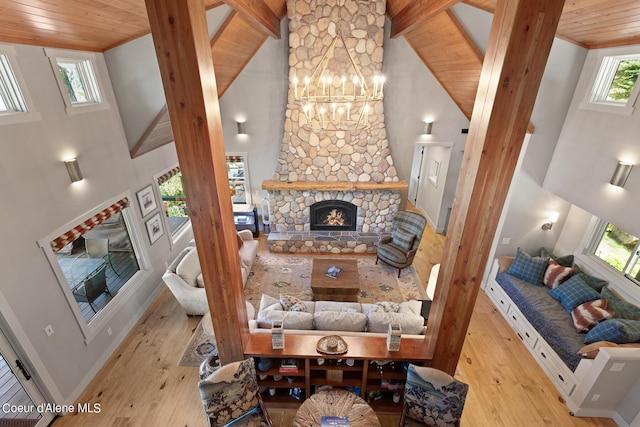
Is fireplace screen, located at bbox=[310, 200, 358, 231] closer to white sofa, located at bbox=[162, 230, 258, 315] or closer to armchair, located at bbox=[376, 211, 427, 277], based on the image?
armchair, located at bbox=[376, 211, 427, 277]

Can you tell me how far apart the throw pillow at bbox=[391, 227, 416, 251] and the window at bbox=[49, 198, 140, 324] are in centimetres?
493

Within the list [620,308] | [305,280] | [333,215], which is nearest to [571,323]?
[620,308]

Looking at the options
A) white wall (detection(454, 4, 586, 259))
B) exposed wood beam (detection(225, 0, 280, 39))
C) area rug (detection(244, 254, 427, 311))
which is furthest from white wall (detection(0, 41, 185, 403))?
white wall (detection(454, 4, 586, 259))

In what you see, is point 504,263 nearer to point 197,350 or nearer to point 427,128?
point 427,128

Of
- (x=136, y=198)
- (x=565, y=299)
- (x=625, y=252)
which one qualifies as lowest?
(x=565, y=299)

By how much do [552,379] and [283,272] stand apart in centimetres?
451

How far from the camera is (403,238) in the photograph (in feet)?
19.8

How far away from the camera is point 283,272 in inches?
240

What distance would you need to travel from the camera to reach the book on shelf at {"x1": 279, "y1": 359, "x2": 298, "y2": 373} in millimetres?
3096

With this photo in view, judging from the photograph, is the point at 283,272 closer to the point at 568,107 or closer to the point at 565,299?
the point at 565,299

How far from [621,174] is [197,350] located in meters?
5.91

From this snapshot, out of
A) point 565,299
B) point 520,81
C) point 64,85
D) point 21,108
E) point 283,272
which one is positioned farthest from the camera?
point 283,272

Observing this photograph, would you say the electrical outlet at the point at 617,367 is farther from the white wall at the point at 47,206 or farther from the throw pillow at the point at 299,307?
the white wall at the point at 47,206

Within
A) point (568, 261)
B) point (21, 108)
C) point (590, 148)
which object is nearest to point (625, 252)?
point (568, 261)
